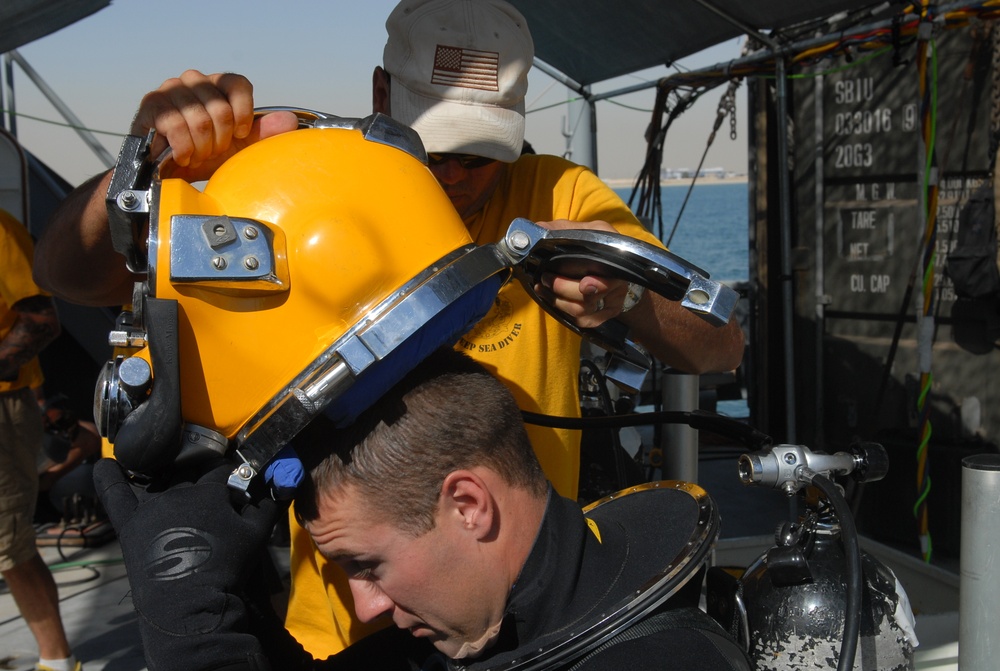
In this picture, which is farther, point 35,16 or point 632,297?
point 35,16

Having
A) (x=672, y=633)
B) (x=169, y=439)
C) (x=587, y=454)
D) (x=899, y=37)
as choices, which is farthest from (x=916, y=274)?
(x=169, y=439)

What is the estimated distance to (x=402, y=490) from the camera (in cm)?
139

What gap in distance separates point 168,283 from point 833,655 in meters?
1.20

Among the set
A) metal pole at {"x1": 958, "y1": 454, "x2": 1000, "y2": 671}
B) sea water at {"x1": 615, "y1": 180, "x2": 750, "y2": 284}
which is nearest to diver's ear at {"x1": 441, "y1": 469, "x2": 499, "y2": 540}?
metal pole at {"x1": 958, "y1": 454, "x2": 1000, "y2": 671}

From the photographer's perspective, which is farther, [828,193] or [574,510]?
[828,193]

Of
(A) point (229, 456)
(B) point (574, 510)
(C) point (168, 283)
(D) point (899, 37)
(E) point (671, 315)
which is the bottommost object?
(B) point (574, 510)

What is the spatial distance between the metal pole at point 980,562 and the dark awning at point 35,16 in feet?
7.77

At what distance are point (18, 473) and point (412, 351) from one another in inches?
155

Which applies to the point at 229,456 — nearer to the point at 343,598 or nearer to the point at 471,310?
the point at 471,310

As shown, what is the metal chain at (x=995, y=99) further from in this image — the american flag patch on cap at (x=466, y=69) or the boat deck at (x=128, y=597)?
the american flag patch on cap at (x=466, y=69)

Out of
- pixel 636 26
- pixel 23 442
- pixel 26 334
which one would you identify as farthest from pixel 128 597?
pixel 636 26

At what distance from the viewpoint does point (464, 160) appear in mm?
1897

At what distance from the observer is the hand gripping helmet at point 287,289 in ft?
3.76

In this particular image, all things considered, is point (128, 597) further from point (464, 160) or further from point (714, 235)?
point (714, 235)
